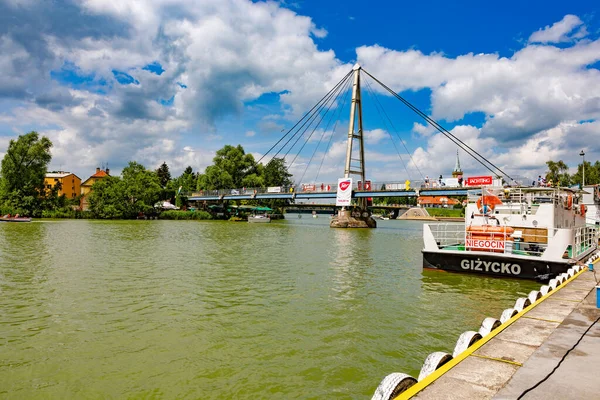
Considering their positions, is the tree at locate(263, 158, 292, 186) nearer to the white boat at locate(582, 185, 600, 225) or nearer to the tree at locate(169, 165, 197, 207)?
the tree at locate(169, 165, 197, 207)

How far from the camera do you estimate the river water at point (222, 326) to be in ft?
23.1

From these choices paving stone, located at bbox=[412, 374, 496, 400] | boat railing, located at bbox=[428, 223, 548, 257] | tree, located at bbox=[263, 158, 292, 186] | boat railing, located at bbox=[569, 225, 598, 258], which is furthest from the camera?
tree, located at bbox=[263, 158, 292, 186]

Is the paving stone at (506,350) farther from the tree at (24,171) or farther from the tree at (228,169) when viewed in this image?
the tree at (228,169)

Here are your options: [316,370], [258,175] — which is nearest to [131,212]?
[258,175]

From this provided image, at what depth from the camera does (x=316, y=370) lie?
7621 mm

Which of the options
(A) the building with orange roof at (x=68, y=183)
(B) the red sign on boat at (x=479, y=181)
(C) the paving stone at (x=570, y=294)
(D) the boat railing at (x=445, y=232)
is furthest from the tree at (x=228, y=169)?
(C) the paving stone at (x=570, y=294)

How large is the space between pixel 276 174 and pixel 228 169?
1833 cm

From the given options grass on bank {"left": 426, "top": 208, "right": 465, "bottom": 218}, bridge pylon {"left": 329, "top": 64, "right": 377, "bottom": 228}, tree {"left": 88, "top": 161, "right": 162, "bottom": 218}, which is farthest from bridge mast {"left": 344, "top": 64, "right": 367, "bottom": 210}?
grass on bank {"left": 426, "top": 208, "right": 465, "bottom": 218}

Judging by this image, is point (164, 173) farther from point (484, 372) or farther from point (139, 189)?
point (484, 372)

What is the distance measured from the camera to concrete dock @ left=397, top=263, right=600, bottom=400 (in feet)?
14.9

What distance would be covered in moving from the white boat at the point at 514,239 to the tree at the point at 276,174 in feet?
289

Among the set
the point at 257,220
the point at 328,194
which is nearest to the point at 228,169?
the point at 257,220

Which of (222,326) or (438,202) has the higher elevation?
(438,202)

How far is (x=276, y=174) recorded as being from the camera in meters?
112
